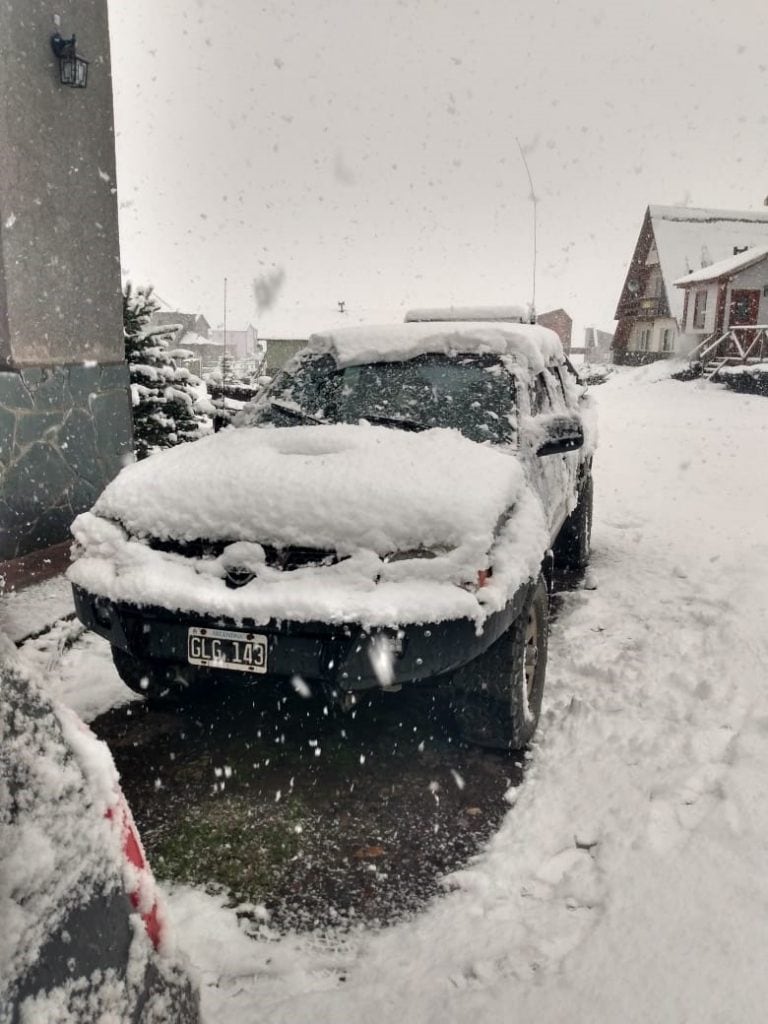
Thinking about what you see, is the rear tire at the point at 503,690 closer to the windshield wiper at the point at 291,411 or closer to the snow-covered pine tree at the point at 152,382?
the windshield wiper at the point at 291,411

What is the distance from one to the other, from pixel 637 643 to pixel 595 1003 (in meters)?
2.77


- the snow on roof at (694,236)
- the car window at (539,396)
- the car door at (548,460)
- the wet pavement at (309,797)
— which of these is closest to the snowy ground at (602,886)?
the wet pavement at (309,797)

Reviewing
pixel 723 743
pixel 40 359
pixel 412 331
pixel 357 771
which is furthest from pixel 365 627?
pixel 40 359

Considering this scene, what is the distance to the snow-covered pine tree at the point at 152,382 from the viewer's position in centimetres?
799

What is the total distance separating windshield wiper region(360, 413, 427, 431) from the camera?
391 centimetres

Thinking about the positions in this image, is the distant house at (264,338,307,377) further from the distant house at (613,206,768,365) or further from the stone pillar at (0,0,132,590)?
the stone pillar at (0,0,132,590)

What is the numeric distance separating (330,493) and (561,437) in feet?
4.57

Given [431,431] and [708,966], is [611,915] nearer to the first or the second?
[708,966]

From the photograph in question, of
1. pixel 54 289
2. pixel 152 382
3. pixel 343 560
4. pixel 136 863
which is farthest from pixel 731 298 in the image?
pixel 136 863

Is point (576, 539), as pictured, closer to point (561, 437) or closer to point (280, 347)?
point (561, 437)

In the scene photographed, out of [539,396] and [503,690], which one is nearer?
[503,690]

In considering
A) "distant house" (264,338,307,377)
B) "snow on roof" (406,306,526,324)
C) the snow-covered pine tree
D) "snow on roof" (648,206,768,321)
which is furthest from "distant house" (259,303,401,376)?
the snow-covered pine tree

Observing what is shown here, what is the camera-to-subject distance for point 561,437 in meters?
3.86

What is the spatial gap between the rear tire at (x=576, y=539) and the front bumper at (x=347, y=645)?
3.26 m
